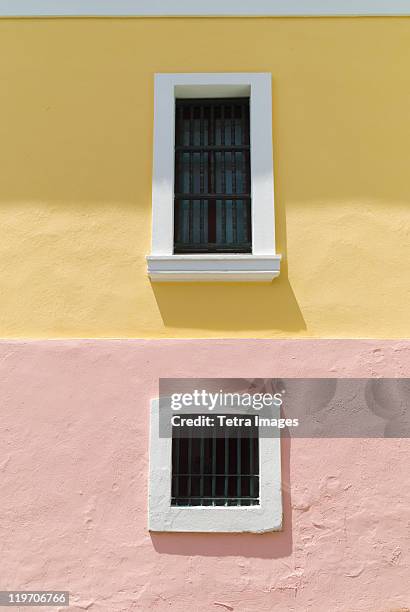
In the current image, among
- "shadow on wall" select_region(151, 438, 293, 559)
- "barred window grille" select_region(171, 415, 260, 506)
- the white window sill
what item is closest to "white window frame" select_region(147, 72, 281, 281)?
the white window sill

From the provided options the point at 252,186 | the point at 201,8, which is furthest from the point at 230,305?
the point at 201,8

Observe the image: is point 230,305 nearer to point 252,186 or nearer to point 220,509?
point 252,186

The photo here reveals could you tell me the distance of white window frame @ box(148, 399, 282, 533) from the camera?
16.4 feet

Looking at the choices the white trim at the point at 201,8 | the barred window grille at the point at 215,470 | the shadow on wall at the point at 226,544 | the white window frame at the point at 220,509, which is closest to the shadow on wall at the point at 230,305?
the barred window grille at the point at 215,470

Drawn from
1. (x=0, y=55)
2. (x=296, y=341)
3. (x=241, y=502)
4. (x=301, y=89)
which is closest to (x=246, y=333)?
(x=296, y=341)

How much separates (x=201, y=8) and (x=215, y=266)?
2.36m

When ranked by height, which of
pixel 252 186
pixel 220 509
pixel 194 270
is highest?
pixel 252 186

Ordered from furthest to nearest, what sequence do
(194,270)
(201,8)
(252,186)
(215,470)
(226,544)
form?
(201,8) < (252,186) < (194,270) < (215,470) < (226,544)

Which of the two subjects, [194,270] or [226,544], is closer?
[226,544]

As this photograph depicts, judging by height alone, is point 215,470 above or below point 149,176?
below

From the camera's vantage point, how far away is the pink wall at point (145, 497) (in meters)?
4.91

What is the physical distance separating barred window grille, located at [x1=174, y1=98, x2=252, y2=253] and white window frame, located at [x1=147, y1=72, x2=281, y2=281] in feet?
0.47

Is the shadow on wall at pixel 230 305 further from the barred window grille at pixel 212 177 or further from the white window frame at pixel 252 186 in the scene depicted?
the barred window grille at pixel 212 177

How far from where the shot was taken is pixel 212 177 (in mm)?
5793
